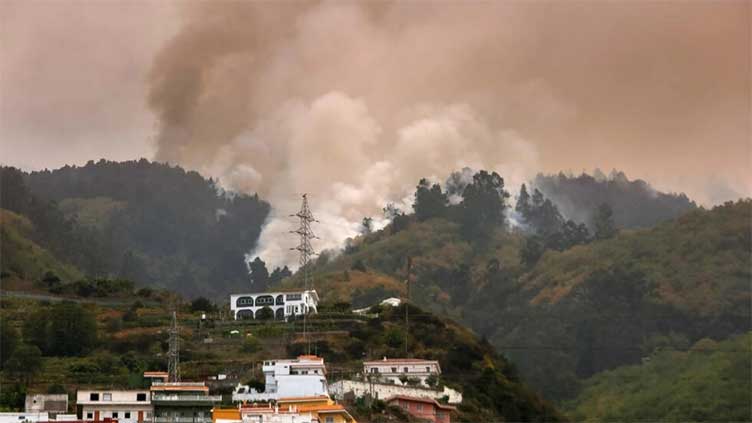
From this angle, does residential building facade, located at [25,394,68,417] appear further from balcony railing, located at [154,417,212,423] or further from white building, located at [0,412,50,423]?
balcony railing, located at [154,417,212,423]

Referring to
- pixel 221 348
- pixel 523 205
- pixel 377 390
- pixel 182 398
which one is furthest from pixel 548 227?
pixel 182 398

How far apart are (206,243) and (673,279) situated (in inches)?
1123

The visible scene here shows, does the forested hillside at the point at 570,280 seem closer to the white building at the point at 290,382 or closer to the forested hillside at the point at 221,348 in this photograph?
the forested hillside at the point at 221,348

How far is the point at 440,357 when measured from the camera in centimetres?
6881

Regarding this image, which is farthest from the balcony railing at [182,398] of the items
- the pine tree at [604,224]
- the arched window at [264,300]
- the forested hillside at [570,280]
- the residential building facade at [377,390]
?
the pine tree at [604,224]

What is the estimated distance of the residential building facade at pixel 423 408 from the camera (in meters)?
58.0

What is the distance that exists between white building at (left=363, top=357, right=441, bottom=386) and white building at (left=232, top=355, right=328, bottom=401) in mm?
5043

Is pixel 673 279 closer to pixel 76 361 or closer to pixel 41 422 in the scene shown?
pixel 76 361

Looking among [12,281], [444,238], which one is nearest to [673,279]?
[444,238]

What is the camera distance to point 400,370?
63750 millimetres

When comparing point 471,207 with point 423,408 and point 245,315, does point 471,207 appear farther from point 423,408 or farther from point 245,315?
point 423,408

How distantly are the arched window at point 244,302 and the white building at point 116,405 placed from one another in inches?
911

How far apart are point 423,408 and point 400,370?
18.2 ft

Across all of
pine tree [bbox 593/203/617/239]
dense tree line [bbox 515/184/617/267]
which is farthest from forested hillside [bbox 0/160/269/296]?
pine tree [bbox 593/203/617/239]
